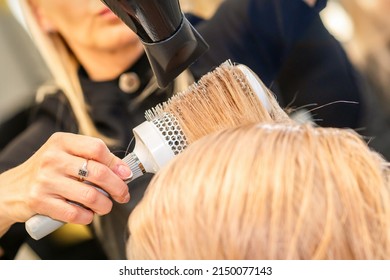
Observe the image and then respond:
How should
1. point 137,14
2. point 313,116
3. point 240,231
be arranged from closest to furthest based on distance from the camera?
point 240,231 → point 137,14 → point 313,116

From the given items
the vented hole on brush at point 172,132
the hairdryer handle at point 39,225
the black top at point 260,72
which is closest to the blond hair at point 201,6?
the black top at point 260,72

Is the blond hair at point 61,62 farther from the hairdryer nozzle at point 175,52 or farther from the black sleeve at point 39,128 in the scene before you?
the hairdryer nozzle at point 175,52

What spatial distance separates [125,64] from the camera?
77 cm

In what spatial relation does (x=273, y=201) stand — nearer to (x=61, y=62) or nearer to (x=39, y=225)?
(x=39, y=225)

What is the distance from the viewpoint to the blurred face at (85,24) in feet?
2.42

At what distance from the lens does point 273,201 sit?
46cm

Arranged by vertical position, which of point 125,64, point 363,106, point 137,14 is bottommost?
point 363,106

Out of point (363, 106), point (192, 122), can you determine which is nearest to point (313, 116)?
point (363, 106)

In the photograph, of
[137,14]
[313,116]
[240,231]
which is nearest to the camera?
[240,231]

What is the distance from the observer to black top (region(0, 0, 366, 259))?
0.77 metres

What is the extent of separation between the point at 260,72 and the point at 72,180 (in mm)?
323

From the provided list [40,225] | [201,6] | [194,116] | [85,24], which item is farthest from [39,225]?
[201,6]

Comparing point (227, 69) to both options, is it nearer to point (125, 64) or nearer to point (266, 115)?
point (266, 115)
